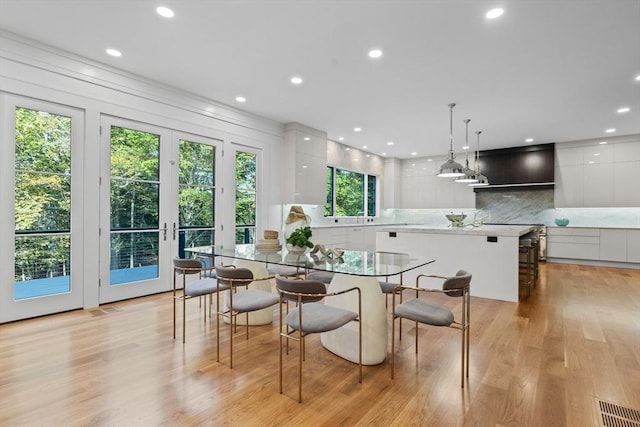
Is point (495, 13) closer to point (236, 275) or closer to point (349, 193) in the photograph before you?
point (236, 275)

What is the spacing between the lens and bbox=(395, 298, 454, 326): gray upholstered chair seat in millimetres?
2105

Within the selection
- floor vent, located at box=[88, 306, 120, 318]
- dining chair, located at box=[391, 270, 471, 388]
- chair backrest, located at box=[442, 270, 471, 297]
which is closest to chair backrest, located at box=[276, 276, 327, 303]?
dining chair, located at box=[391, 270, 471, 388]

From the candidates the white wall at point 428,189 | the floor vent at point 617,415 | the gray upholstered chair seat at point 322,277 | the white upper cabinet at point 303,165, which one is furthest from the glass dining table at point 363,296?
the white wall at point 428,189

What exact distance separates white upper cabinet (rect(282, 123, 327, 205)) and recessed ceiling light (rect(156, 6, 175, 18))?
3444mm

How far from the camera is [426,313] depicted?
2180mm

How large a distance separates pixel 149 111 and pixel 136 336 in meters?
2.91

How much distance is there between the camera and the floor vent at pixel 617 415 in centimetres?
176

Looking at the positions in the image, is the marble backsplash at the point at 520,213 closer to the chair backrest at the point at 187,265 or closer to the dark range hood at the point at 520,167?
the dark range hood at the point at 520,167

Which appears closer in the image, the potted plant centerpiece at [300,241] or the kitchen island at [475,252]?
the potted plant centerpiece at [300,241]

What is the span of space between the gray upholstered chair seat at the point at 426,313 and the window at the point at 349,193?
5.27 meters

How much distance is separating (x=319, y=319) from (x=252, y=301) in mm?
629

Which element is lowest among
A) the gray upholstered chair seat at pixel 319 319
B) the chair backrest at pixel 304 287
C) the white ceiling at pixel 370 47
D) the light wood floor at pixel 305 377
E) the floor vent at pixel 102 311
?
the light wood floor at pixel 305 377

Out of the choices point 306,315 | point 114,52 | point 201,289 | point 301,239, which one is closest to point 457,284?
point 306,315

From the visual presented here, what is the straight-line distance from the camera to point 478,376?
2260 millimetres
